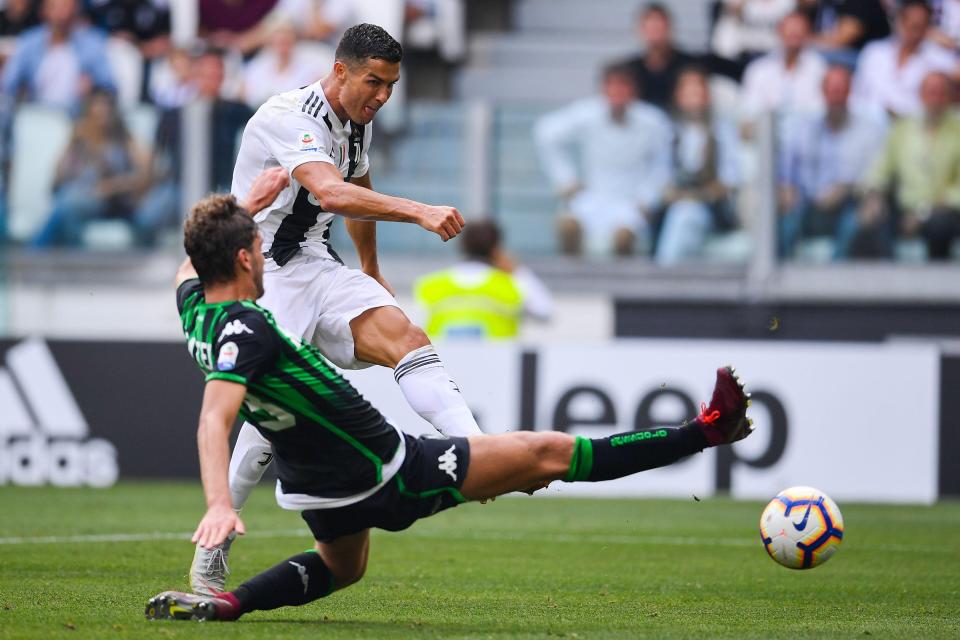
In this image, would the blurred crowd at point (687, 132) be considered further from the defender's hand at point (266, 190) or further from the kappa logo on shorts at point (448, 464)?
the kappa logo on shorts at point (448, 464)

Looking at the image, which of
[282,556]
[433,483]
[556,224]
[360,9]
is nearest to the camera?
[433,483]

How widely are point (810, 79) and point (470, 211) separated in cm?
347

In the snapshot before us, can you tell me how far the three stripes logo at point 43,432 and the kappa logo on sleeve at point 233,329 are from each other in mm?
7998

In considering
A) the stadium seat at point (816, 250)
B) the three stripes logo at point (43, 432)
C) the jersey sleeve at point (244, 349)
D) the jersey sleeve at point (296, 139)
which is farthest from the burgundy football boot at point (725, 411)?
the stadium seat at point (816, 250)

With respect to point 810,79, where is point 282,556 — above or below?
below

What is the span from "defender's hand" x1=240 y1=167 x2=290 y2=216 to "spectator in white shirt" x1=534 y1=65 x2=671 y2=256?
819cm

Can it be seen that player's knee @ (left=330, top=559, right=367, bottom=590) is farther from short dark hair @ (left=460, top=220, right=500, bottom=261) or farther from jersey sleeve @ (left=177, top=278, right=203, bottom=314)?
short dark hair @ (left=460, top=220, right=500, bottom=261)

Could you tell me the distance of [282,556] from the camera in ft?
24.3

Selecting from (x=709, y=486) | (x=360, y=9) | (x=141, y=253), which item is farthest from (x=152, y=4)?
(x=709, y=486)

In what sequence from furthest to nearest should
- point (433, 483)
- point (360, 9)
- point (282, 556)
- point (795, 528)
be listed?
point (360, 9) → point (282, 556) → point (795, 528) → point (433, 483)

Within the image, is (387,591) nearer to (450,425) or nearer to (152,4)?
(450,425)

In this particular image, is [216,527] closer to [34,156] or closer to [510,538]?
[510,538]

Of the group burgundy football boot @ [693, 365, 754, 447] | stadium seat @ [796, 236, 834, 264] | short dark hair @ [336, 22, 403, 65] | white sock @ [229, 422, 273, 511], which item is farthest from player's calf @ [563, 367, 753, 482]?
stadium seat @ [796, 236, 834, 264]

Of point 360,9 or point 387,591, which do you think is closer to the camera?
point 387,591
